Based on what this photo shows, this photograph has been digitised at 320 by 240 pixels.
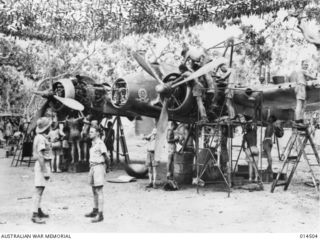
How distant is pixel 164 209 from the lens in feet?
33.6

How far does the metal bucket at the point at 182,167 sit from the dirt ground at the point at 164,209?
57 centimetres

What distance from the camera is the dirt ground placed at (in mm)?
8422

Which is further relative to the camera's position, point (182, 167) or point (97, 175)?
point (182, 167)

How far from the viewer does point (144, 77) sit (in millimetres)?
15234

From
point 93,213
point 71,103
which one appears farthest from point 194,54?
point 93,213

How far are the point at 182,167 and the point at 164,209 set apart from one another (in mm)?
3873

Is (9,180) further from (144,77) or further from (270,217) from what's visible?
(270,217)

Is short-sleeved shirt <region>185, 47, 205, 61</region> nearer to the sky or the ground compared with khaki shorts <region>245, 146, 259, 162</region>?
nearer to the sky

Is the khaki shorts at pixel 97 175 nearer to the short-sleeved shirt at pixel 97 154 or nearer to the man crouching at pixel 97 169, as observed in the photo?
the man crouching at pixel 97 169

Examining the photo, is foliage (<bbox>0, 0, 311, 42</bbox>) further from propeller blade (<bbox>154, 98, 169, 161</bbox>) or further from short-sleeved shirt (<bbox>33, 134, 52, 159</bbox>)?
short-sleeved shirt (<bbox>33, 134, 52, 159</bbox>)

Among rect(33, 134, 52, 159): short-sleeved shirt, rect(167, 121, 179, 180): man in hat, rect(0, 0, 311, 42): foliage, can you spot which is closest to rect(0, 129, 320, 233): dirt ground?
rect(167, 121, 179, 180): man in hat

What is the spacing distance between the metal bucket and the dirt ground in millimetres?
571

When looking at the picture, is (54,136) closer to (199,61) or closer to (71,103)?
(71,103)

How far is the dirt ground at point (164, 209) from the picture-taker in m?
8.42
